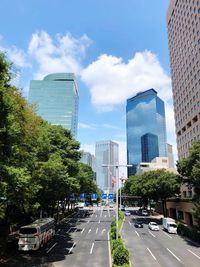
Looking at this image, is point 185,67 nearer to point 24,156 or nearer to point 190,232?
point 190,232

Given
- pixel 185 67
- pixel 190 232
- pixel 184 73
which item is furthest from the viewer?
pixel 184 73

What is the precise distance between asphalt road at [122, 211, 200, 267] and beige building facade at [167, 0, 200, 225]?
22.8 meters

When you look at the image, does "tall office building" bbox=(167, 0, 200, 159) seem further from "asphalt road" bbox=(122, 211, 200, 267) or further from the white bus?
the white bus

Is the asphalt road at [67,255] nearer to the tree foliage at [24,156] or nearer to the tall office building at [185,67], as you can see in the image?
the tree foliage at [24,156]

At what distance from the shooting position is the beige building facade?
77188 mm

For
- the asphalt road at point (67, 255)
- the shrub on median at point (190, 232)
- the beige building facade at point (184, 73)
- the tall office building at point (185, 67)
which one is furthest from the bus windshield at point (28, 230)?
the tall office building at point (185, 67)

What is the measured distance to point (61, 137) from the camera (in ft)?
142

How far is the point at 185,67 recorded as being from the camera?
87500 mm

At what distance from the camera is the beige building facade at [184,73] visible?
77.2 meters

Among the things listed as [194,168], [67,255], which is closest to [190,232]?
[194,168]

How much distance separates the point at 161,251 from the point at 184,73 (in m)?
70.2

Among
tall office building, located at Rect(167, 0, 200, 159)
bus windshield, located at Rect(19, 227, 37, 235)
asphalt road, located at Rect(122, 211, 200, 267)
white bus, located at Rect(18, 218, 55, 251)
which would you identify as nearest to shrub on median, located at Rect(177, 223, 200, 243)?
asphalt road, located at Rect(122, 211, 200, 267)

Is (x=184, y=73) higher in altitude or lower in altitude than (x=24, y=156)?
higher

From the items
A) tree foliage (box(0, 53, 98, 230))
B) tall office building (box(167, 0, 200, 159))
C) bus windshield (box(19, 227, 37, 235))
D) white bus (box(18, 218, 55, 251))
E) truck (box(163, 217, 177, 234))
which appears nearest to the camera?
tree foliage (box(0, 53, 98, 230))
